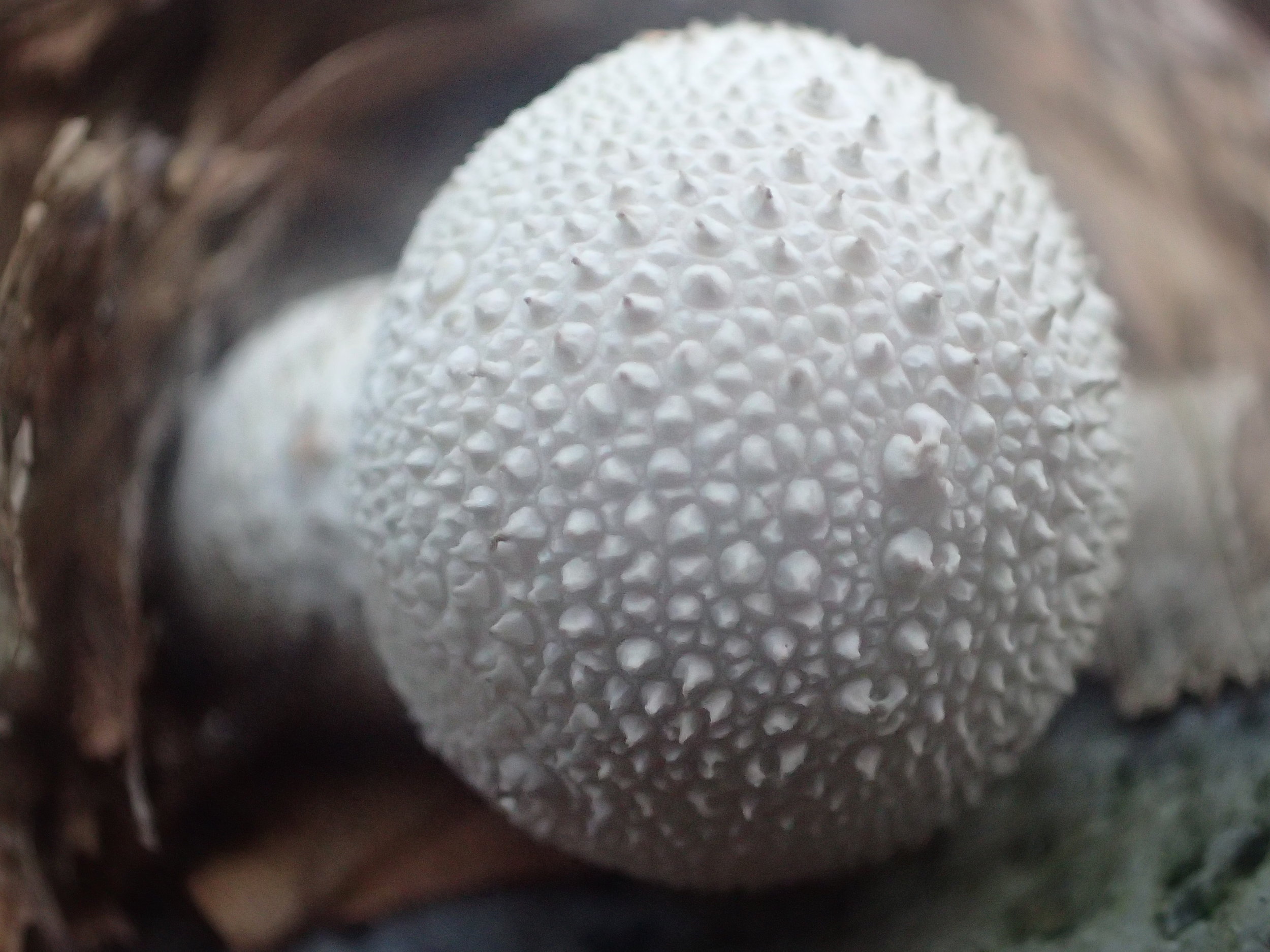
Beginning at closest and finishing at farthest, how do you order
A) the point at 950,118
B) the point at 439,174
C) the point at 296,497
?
the point at 950,118
the point at 296,497
the point at 439,174

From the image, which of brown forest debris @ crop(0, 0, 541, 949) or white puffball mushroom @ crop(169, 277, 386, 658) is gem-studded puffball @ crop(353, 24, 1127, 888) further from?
brown forest debris @ crop(0, 0, 541, 949)

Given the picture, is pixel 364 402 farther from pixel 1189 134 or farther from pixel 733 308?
pixel 1189 134

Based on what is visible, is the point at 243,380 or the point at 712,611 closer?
the point at 712,611

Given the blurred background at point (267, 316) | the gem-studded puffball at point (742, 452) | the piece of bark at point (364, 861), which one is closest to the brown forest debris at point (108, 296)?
the blurred background at point (267, 316)

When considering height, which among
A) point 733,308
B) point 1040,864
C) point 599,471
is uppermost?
point 733,308

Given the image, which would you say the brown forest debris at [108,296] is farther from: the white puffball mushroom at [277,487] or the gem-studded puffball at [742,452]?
the gem-studded puffball at [742,452]

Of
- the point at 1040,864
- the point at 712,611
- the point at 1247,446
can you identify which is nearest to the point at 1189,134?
the point at 1247,446

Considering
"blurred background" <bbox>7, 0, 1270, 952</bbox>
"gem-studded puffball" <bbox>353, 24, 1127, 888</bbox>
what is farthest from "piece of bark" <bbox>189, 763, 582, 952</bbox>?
"gem-studded puffball" <bbox>353, 24, 1127, 888</bbox>

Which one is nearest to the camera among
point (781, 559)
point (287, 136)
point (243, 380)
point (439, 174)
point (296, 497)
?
point (781, 559)
